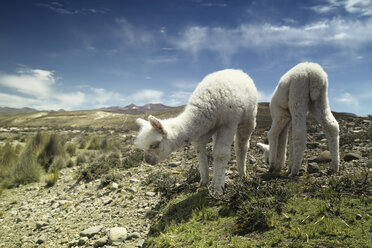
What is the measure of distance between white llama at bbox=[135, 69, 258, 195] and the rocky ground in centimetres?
171

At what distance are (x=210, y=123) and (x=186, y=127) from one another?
25.0 inches

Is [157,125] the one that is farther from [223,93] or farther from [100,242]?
[100,242]

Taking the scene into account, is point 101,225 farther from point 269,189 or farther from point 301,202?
point 301,202

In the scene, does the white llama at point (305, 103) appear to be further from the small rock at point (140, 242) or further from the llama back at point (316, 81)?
the small rock at point (140, 242)

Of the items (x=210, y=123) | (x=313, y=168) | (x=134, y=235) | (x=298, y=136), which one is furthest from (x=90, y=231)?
(x=313, y=168)

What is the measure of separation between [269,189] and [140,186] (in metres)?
4.35

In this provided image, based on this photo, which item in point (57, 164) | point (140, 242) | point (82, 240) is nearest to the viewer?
point (140, 242)

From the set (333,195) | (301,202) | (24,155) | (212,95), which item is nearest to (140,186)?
(212,95)

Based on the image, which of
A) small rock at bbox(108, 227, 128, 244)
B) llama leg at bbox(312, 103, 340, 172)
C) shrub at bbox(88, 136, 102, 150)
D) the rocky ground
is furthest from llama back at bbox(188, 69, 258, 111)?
shrub at bbox(88, 136, 102, 150)

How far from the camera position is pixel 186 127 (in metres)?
4.50

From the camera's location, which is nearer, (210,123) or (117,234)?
(117,234)

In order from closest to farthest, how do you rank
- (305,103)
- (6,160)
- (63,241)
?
(63,241) < (305,103) < (6,160)

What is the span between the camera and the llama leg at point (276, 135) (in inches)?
249

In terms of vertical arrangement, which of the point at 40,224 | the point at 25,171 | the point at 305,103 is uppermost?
the point at 305,103
